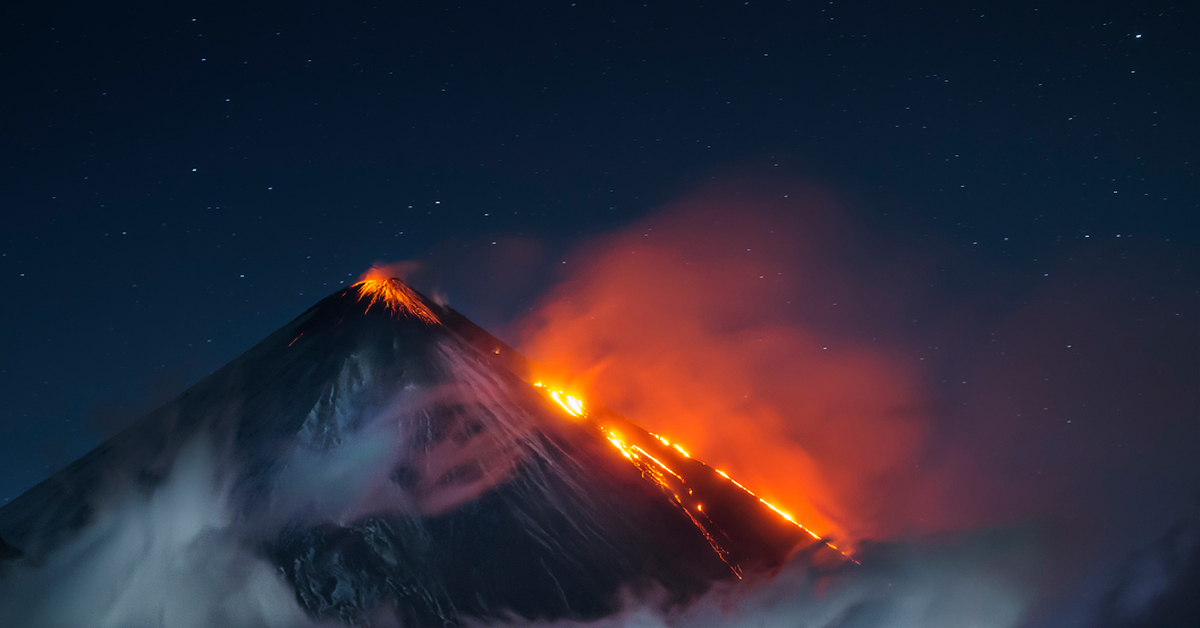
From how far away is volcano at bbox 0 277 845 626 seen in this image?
19.7 meters

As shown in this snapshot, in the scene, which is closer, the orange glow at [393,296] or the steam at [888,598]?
the steam at [888,598]

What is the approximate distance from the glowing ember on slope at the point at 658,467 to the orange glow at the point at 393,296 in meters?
5.17

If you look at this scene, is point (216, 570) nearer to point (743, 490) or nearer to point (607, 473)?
point (607, 473)

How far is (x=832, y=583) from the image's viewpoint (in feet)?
75.8

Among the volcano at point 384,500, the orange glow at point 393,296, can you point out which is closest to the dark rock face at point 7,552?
the volcano at point 384,500

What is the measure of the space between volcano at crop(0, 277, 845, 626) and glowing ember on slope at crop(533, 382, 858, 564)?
0.12 m

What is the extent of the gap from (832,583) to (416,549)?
37.8ft

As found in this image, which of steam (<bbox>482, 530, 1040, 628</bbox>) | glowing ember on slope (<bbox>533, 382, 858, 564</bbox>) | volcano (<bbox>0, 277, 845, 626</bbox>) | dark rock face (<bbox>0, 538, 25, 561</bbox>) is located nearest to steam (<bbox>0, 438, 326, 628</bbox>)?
volcano (<bbox>0, 277, 845, 626</bbox>)

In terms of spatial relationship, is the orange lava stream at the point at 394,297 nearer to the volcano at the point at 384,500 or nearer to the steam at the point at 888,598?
the volcano at the point at 384,500

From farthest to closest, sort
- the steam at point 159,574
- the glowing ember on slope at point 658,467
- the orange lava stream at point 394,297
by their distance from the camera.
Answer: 1. the orange lava stream at point 394,297
2. the glowing ember on slope at point 658,467
3. the steam at point 159,574

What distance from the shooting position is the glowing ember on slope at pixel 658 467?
85.9 ft

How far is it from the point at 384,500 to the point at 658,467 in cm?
1060

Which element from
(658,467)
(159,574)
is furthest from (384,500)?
(658,467)

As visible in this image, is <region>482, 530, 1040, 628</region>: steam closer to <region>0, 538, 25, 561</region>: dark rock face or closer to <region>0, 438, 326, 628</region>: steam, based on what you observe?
<region>0, 438, 326, 628</region>: steam
